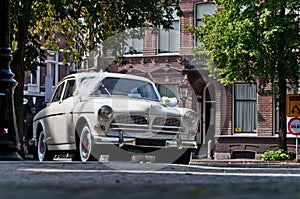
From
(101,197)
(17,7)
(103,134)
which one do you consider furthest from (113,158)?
(101,197)

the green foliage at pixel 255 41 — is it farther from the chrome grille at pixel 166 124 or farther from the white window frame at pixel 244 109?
the chrome grille at pixel 166 124

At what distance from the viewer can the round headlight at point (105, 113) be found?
47.8 feet

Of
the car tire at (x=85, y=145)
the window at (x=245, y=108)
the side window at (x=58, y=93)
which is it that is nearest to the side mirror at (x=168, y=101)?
the car tire at (x=85, y=145)

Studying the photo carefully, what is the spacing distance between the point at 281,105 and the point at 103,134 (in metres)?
16.9

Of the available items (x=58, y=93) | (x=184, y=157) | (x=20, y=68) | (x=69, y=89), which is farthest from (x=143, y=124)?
(x=20, y=68)

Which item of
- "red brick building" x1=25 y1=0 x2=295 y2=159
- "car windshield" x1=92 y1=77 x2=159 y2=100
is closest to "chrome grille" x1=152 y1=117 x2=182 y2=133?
"car windshield" x1=92 y1=77 x2=159 y2=100

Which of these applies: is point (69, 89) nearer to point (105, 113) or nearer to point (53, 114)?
point (53, 114)

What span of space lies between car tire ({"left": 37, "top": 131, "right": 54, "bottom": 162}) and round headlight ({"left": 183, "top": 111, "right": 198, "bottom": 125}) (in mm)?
3418

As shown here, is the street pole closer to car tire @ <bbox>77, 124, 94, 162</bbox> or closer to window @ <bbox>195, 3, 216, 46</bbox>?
car tire @ <bbox>77, 124, 94, 162</bbox>

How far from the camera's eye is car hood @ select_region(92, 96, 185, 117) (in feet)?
48.7

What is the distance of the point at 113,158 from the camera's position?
15.1 m

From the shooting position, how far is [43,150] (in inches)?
697

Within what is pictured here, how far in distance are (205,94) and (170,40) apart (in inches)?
125

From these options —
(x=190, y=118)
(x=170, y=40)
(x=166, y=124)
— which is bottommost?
(x=166, y=124)
